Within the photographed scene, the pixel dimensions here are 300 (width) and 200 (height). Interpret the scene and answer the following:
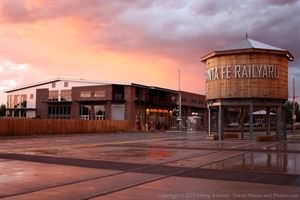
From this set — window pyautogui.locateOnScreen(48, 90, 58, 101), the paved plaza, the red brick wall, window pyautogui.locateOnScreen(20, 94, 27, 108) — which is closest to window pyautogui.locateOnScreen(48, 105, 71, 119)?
the red brick wall

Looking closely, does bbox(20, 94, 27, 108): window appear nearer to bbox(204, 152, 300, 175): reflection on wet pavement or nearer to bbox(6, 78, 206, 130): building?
bbox(6, 78, 206, 130): building

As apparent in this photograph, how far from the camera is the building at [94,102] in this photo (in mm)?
93250

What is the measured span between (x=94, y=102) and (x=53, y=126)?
92.6ft

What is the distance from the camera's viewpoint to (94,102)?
312ft

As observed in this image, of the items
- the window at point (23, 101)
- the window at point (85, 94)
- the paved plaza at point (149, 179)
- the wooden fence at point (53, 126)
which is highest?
the window at point (85, 94)

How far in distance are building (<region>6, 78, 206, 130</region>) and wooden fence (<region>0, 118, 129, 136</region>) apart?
26.8 feet

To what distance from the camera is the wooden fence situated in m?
59.3

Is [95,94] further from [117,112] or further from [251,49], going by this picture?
[251,49]

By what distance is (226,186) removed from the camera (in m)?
13.3

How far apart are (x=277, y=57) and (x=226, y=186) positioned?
94.4ft

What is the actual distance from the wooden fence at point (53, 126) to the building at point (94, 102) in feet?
26.8

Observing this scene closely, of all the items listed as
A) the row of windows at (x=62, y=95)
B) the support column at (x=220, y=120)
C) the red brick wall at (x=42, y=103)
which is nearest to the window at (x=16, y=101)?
the red brick wall at (x=42, y=103)

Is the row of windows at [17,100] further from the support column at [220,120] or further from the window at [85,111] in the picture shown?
the support column at [220,120]

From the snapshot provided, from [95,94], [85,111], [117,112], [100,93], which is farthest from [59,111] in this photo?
[117,112]
